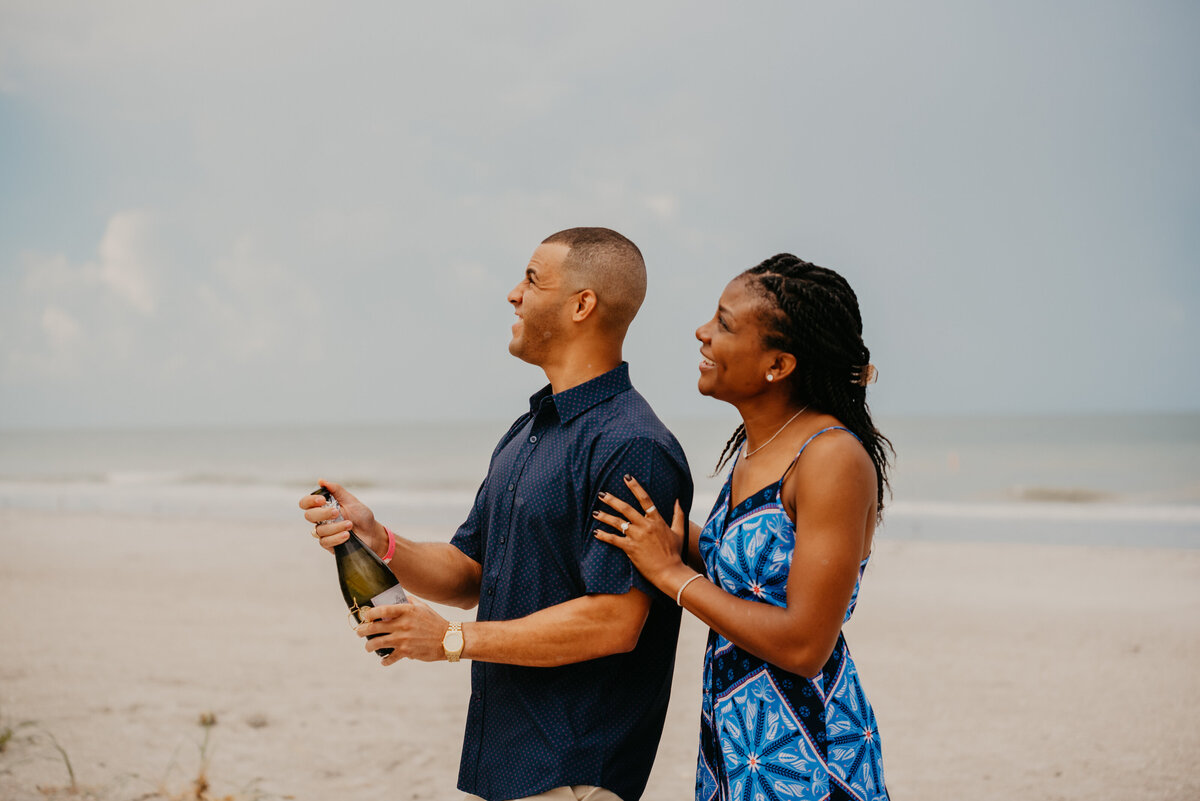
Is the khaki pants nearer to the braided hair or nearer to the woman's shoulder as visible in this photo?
the woman's shoulder

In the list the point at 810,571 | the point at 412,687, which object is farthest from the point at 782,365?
the point at 412,687

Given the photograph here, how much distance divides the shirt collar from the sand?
11.3ft

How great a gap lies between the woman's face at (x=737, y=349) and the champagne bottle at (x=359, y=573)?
1.00 metres

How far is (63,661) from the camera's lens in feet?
25.3

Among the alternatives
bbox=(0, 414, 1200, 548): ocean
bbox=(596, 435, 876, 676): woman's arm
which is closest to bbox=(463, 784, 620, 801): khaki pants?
bbox=(596, 435, 876, 676): woman's arm

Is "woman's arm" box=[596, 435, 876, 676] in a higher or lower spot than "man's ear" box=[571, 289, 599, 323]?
lower

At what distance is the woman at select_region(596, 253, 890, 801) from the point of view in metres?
2.27

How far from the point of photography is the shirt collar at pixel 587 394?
2713 millimetres

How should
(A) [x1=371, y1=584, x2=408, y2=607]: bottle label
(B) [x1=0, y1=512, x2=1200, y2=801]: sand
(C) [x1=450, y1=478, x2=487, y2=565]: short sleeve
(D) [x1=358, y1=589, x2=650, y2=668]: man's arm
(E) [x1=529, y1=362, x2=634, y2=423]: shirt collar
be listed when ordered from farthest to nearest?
(B) [x1=0, y1=512, x2=1200, y2=801]: sand, (C) [x1=450, y1=478, x2=487, y2=565]: short sleeve, (E) [x1=529, y1=362, x2=634, y2=423]: shirt collar, (A) [x1=371, y1=584, x2=408, y2=607]: bottle label, (D) [x1=358, y1=589, x2=650, y2=668]: man's arm

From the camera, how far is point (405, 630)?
235 centimetres

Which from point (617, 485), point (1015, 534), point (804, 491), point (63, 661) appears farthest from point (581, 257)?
point (1015, 534)

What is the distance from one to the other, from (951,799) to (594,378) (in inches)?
159

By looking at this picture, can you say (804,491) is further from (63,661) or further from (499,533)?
(63,661)

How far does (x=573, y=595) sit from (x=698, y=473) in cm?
3236
